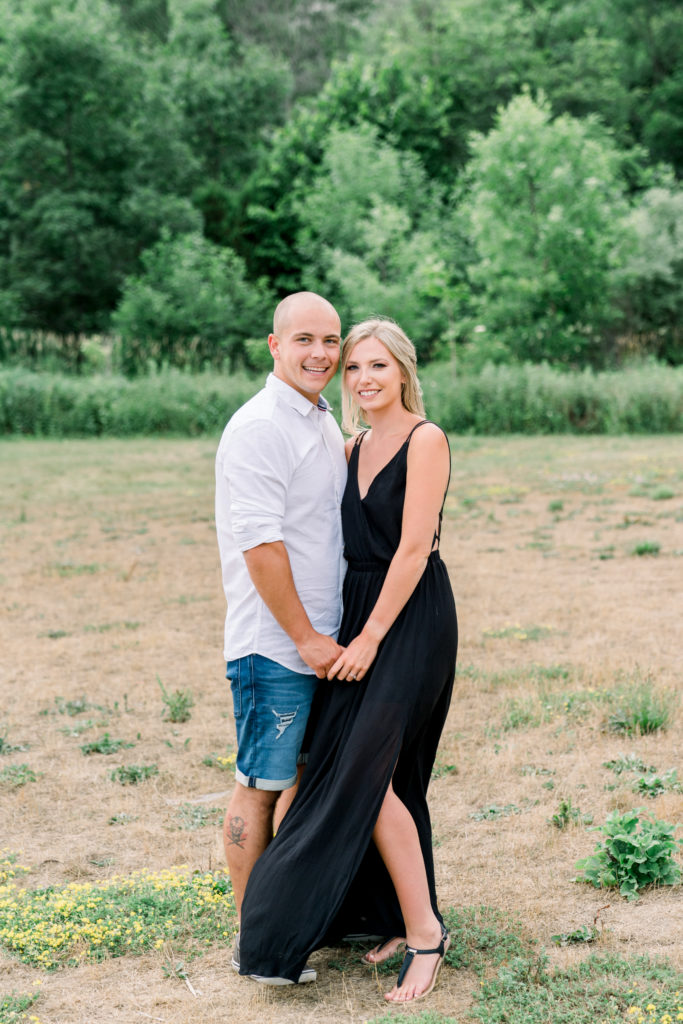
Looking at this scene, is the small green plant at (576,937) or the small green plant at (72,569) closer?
the small green plant at (576,937)

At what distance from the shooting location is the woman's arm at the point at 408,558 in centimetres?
299

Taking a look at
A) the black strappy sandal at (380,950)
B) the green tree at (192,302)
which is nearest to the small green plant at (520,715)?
the black strappy sandal at (380,950)

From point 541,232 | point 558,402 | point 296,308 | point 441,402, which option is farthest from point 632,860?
point 541,232

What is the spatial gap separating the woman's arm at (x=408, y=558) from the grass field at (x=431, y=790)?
972 mm

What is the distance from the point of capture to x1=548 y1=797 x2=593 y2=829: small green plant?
418 centimetres

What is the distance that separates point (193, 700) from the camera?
19.4 feet

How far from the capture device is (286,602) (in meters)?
2.96

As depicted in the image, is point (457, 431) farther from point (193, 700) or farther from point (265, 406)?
point (265, 406)

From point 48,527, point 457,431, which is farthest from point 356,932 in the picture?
point 457,431

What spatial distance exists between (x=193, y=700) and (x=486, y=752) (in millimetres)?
1794

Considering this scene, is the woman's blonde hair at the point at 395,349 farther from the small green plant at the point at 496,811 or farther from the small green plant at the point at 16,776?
the small green plant at the point at 16,776

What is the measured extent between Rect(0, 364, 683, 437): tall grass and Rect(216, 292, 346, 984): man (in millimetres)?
15384

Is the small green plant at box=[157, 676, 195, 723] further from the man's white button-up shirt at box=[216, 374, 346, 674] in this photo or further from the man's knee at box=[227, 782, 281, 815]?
the man's white button-up shirt at box=[216, 374, 346, 674]

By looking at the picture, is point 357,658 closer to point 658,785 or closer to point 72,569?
point 658,785
